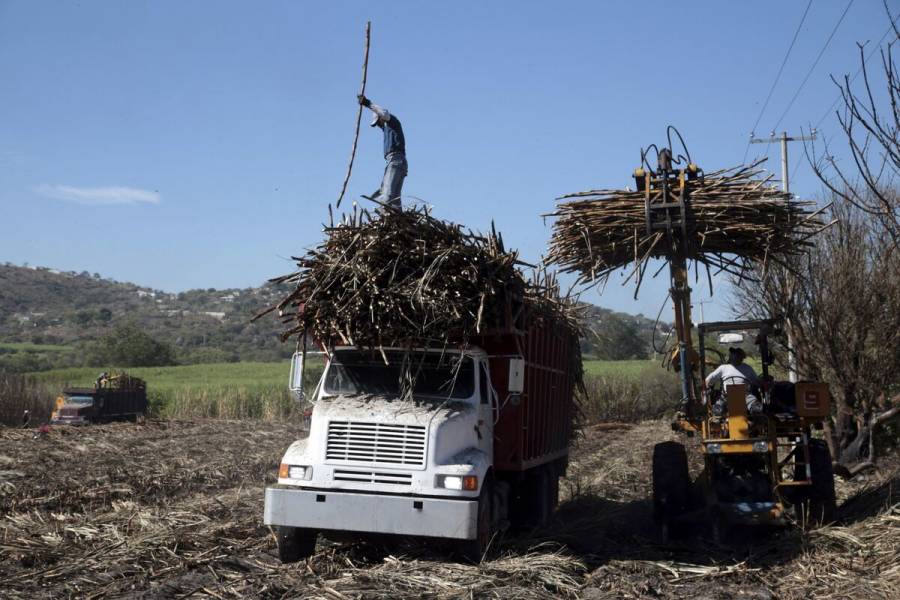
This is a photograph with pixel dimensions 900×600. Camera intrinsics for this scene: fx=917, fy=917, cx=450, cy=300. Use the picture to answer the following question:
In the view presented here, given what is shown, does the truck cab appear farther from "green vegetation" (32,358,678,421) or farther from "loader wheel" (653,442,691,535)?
"green vegetation" (32,358,678,421)

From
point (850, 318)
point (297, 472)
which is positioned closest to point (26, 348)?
point (850, 318)

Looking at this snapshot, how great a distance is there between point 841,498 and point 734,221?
4.96 metres

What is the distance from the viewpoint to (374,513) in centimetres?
887

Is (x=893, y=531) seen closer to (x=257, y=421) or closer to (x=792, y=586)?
(x=792, y=586)

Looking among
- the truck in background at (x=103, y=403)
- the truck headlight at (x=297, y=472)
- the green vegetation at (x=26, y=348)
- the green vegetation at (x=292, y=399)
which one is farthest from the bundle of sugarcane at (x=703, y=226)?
the green vegetation at (x=26, y=348)

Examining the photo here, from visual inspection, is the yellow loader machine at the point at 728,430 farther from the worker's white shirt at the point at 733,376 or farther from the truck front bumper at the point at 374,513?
the truck front bumper at the point at 374,513

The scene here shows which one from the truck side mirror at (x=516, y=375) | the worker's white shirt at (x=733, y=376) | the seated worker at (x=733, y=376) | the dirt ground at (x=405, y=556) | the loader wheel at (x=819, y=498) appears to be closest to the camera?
the dirt ground at (x=405, y=556)

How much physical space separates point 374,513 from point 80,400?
25.4 meters

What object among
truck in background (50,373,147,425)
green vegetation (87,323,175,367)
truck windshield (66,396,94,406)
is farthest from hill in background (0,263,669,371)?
truck windshield (66,396,94,406)

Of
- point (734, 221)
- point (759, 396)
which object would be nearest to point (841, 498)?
point (759, 396)

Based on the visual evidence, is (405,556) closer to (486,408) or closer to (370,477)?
(370,477)

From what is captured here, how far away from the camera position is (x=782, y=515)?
33.9ft

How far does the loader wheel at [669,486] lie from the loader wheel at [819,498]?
1347 millimetres

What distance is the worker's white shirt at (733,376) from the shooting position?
11.3m
